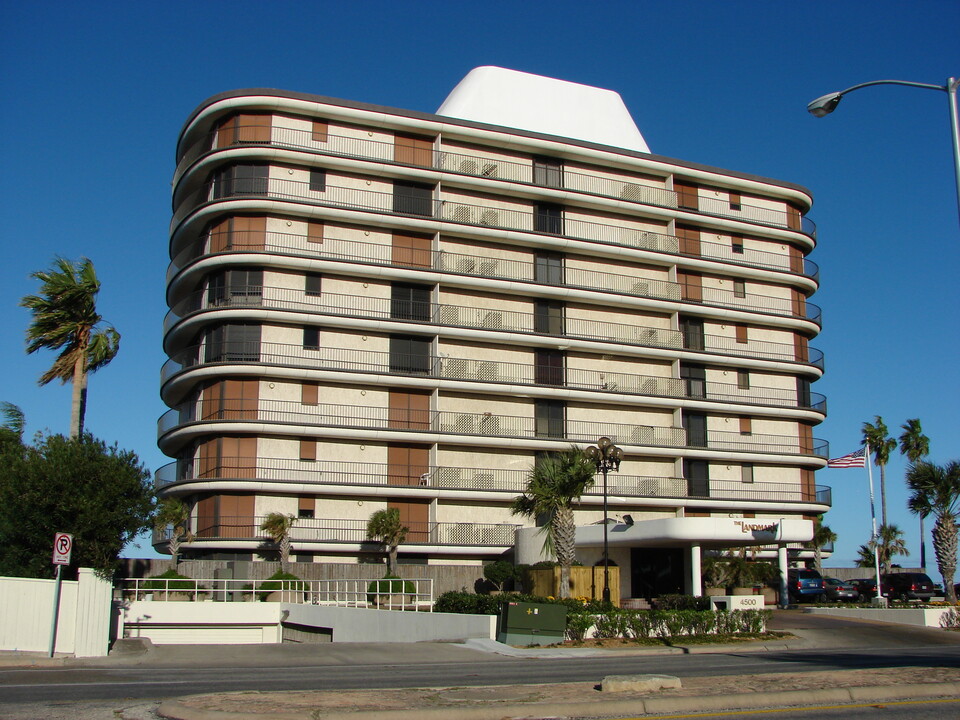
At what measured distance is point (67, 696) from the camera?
15.5 meters

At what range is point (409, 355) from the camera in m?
51.8

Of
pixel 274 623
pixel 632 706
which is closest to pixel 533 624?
pixel 274 623

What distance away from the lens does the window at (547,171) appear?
186 feet

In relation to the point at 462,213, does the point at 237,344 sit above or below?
below

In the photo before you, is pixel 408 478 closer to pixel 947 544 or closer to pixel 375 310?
pixel 375 310

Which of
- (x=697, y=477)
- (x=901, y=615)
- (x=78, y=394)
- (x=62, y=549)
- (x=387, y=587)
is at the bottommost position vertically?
(x=901, y=615)

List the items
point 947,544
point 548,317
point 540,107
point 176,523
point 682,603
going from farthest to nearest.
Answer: point 540,107
point 548,317
point 176,523
point 947,544
point 682,603

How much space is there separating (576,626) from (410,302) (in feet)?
82.5

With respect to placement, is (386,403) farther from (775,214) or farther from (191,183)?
(775,214)

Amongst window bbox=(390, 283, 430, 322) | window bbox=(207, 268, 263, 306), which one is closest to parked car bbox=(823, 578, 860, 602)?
window bbox=(390, 283, 430, 322)

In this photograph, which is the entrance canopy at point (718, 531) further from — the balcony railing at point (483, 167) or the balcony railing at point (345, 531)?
the balcony railing at point (483, 167)

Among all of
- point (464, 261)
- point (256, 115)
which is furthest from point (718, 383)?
point (256, 115)

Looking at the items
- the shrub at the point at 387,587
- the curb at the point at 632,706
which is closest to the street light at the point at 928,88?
the curb at the point at 632,706

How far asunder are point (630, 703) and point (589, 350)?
43.3 m
